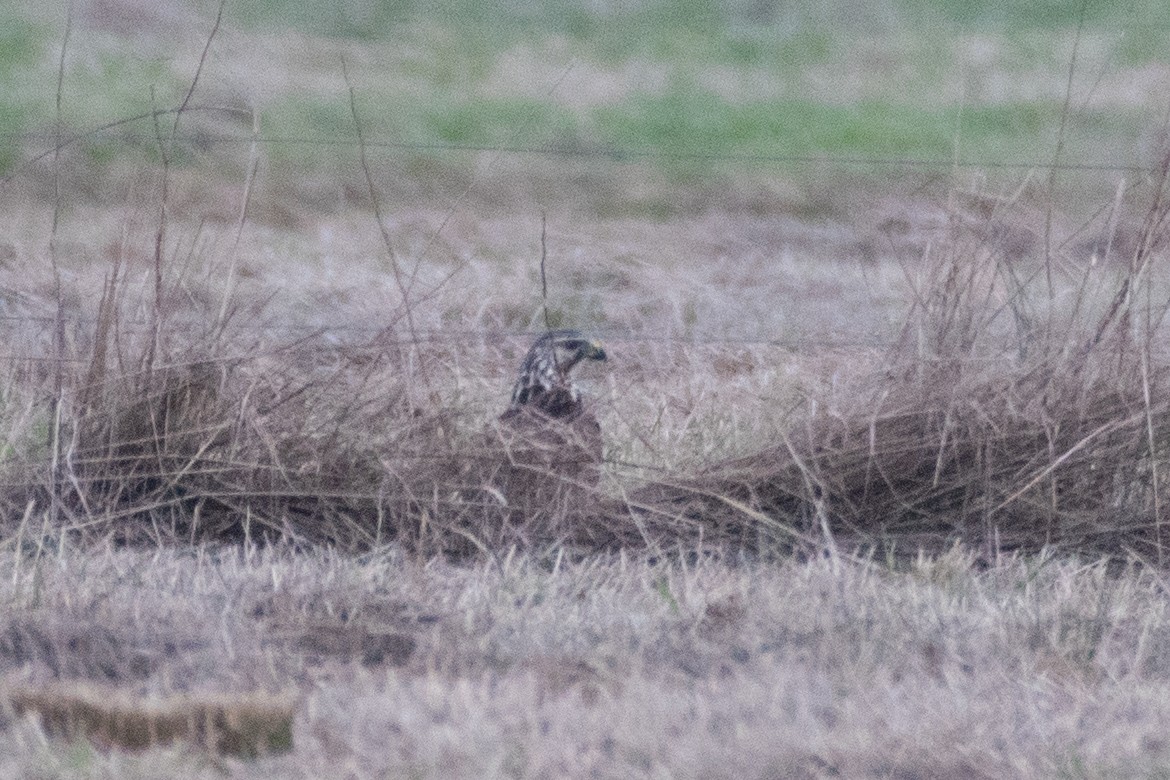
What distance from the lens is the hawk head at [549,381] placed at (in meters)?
4.37

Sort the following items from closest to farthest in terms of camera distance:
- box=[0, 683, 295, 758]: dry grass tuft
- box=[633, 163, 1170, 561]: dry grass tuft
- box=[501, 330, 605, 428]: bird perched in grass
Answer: box=[0, 683, 295, 758]: dry grass tuft < box=[633, 163, 1170, 561]: dry grass tuft < box=[501, 330, 605, 428]: bird perched in grass

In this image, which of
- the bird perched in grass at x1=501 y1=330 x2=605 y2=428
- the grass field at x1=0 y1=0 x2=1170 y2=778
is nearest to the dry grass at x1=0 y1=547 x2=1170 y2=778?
the grass field at x1=0 y1=0 x2=1170 y2=778

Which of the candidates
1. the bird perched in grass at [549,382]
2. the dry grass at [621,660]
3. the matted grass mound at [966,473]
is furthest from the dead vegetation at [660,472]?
the bird perched in grass at [549,382]

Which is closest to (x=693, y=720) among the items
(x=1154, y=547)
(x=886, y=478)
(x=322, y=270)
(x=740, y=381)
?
(x=886, y=478)

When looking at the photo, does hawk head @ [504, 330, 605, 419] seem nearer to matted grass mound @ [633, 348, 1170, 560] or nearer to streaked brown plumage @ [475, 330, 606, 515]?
streaked brown plumage @ [475, 330, 606, 515]

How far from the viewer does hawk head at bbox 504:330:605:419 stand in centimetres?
437

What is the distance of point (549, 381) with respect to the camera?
14.5ft

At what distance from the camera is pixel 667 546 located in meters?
4.10

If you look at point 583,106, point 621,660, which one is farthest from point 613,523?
point 583,106

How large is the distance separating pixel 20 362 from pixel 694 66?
7.07m

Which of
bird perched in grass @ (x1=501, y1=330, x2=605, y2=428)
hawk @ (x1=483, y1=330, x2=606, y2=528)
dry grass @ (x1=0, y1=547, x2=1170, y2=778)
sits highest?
bird perched in grass @ (x1=501, y1=330, x2=605, y2=428)

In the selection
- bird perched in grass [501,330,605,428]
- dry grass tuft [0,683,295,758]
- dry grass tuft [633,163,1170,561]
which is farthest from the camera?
bird perched in grass [501,330,605,428]

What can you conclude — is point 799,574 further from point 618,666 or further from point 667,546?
point 618,666

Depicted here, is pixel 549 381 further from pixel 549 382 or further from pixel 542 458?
pixel 542 458
